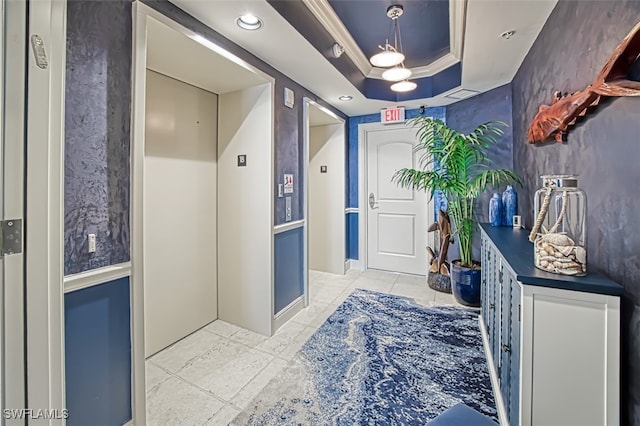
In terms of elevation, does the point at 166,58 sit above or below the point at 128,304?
above

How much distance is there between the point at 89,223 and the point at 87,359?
1.98 feet

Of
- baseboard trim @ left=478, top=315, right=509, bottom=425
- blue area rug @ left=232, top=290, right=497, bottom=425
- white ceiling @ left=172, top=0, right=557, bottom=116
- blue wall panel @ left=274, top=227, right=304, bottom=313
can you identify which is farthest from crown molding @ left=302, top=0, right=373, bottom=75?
baseboard trim @ left=478, top=315, right=509, bottom=425

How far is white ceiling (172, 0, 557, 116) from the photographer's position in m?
1.69

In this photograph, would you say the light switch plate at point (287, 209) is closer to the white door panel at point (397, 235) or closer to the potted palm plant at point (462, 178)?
the potted palm plant at point (462, 178)

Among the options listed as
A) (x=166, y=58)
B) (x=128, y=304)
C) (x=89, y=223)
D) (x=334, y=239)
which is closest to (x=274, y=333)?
(x=128, y=304)

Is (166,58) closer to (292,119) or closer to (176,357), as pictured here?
(292,119)

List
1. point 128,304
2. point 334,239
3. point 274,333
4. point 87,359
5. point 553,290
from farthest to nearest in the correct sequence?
point 334,239 < point 274,333 < point 128,304 < point 87,359 < point 553,290

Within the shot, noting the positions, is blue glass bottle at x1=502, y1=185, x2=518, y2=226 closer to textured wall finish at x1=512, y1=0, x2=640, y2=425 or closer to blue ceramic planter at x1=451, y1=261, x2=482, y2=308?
blue ceramic planter at x1=451, y1=261, x2=482, y2=308

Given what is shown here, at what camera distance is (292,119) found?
2766mm

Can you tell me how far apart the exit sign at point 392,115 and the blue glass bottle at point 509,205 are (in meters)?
1.72

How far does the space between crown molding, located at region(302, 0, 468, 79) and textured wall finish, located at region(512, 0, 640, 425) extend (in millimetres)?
583

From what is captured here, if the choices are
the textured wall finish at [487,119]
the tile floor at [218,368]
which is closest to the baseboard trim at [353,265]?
the tile floor at [218,368]

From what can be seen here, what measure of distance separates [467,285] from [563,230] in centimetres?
179

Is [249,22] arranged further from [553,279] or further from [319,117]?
[553,279]
